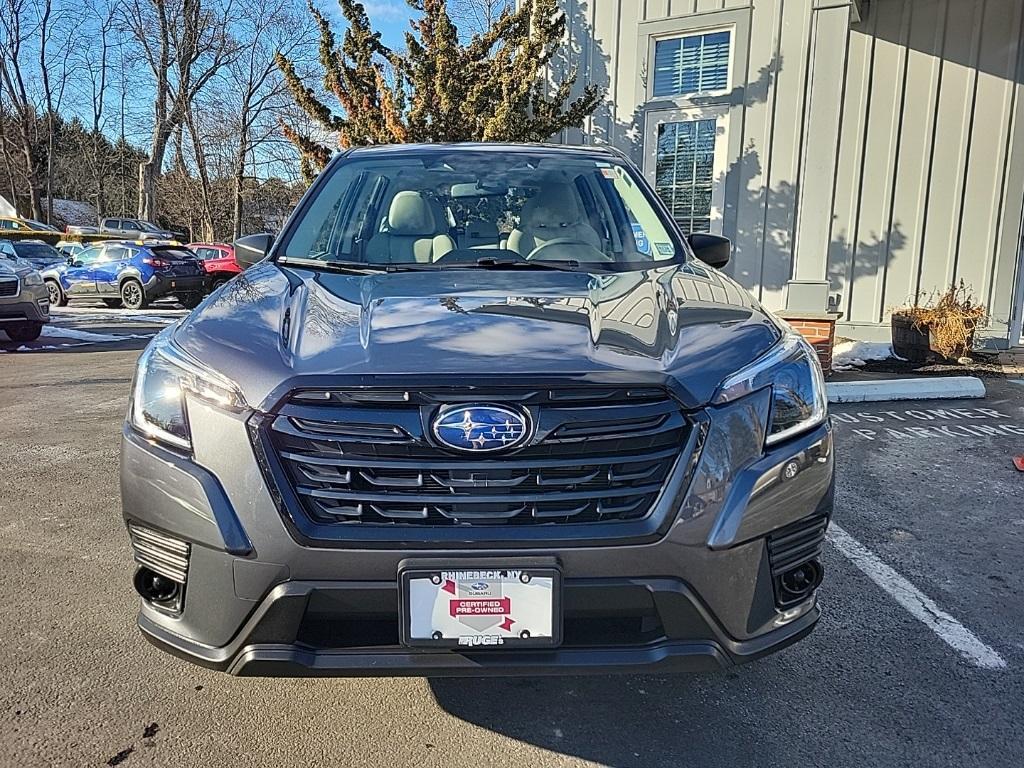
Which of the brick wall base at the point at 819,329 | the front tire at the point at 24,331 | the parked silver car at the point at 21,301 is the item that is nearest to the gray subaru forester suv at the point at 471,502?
the brick wall base at the point at 819,329

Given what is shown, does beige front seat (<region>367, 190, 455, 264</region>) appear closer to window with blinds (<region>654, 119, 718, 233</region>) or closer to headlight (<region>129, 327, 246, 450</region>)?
headlight (<region>129, 327, 246, 450</region>)

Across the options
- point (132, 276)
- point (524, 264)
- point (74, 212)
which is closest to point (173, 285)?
point (132, 276)

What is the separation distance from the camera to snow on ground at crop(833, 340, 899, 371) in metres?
7.41

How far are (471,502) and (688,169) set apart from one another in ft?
26.3

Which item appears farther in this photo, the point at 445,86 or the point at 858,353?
the point at 445,86

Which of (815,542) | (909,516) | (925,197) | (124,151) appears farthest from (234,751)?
(124,151)

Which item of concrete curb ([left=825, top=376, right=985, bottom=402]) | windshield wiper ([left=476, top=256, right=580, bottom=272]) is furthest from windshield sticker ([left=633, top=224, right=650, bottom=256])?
concrete curb ([left=825, top=376, right=985, bottom=402])

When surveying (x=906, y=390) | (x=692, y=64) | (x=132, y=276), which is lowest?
(x=906, y=390)

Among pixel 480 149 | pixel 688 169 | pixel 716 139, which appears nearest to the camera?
pixel 480 149

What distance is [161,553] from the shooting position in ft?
5.80

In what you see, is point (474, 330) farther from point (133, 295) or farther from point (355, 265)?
point (133, 295)

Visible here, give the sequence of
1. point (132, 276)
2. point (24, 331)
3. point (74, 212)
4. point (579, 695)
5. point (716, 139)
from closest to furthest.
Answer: point (579, 695)
point (716, 139)
point (24, 331)
point (132, 276)
point (74, 212)

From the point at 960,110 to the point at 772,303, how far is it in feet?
8.50

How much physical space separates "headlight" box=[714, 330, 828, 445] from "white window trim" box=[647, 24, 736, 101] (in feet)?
24.2
